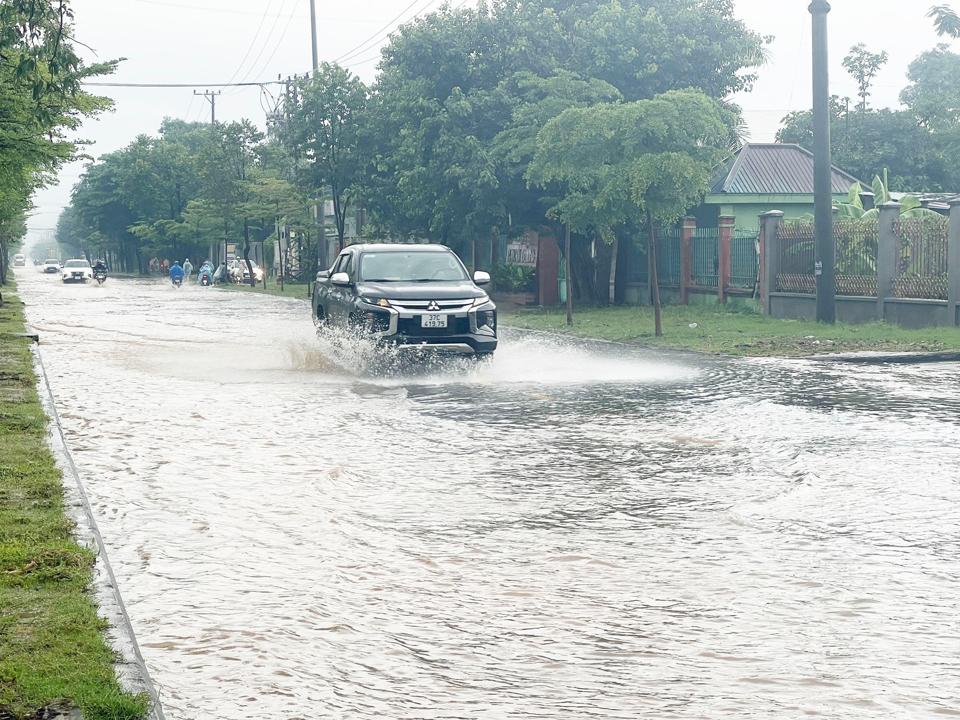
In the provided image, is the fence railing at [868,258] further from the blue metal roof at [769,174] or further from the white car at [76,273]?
the white car at [76,273]

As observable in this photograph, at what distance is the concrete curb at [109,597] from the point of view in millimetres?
4605

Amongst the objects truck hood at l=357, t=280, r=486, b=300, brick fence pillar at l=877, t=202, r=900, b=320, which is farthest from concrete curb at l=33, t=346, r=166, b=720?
brick fence pillar at l=877, t=202, r=900, b=320

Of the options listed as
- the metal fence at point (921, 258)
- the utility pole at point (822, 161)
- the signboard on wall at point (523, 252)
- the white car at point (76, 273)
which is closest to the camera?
the metal fence at point (921, 258)

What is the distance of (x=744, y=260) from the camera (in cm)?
3177

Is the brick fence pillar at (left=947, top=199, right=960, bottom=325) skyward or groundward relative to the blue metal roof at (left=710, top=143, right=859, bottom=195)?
groundward

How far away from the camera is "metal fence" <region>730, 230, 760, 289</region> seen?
3116cm

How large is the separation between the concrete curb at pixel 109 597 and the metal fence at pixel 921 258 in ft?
59.1

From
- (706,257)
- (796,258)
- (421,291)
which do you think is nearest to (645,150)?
(796,258)

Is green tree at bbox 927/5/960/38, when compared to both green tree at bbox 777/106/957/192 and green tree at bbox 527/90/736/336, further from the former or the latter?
green tree at bbox 527/90/736/336

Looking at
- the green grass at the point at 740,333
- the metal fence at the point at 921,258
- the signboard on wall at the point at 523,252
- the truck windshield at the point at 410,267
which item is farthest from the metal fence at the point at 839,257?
the signboard on wall at the point at 523,252

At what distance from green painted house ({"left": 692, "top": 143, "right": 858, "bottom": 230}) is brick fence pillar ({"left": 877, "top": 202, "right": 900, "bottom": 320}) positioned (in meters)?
10.4

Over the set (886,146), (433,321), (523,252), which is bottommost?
(433,321)

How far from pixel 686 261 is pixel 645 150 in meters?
11.1

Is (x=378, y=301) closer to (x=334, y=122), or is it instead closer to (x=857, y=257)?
(x=857, y=257)
